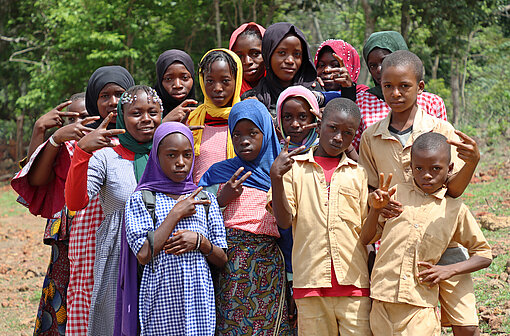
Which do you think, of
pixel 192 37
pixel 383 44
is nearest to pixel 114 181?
pixel 383 44

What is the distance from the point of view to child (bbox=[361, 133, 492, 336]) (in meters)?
2.95

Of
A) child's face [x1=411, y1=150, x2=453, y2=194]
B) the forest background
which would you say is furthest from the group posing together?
the forest background

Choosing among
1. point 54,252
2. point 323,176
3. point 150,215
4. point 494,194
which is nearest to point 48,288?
point 54,252

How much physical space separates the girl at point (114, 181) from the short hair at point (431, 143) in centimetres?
161

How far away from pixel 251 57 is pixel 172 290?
1995mm

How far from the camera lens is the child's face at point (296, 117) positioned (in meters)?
3.50

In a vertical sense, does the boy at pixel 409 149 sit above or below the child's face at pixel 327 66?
below

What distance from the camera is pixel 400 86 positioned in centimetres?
314

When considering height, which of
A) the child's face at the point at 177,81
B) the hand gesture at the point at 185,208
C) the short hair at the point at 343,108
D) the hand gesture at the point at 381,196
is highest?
the child's face at the point at 177,81

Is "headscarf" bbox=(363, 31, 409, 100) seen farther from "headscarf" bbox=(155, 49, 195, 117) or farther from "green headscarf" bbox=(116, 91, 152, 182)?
"green headscarf" bbox=(116, 91, 152, 182)

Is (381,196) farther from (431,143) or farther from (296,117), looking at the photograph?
(296,117)

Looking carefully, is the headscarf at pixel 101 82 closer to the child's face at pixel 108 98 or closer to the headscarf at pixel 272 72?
the child's face at pixel 108 98

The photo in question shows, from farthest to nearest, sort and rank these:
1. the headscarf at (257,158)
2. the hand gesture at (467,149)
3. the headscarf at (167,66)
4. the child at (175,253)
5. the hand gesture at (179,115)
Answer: the headscarf at (167,66) → the hand gesture at (179,115) → the headscarf at (257,158) → the child at (175,253) → the hand gesture at (467,149)

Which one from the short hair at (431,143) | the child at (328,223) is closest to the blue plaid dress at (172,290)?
Result: the child at (328,223)
